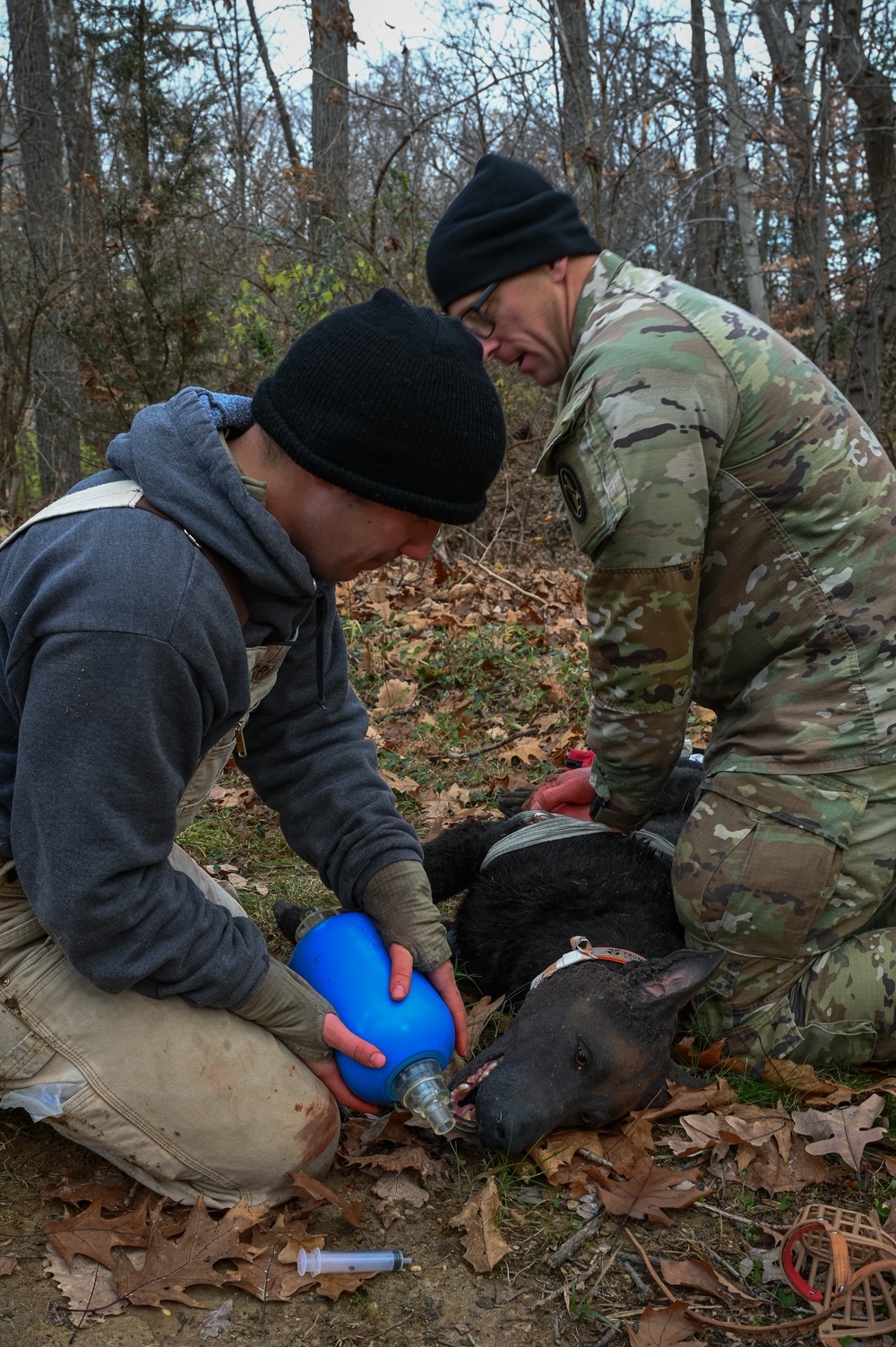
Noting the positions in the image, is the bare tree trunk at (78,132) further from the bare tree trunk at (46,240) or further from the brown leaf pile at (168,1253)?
the brown leaf pile at (168,1253)

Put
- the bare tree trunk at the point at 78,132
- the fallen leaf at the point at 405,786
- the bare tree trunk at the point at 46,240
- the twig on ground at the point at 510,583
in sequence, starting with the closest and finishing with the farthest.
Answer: the fallen leaf at the point at 405,786 → the twig on ground at the point at 510,583 → the bare tree trunk at the point at 78,132 → the bare tree trunk at the point at 46,240

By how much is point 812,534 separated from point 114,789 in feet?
7.32

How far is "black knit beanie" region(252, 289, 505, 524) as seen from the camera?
2.19 metres

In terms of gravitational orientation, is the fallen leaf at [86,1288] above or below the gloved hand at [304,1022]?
below

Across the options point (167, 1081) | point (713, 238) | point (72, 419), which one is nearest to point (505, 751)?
point (167, 1081)

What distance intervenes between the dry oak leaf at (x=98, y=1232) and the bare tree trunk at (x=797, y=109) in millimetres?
9768

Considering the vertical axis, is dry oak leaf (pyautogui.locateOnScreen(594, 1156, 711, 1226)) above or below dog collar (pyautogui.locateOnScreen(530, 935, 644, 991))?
below

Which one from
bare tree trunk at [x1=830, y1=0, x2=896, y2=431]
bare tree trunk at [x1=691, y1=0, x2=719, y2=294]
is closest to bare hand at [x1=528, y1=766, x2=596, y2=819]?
bare tree trunk at [x1=830, y1=0, x2=896, y2=431]

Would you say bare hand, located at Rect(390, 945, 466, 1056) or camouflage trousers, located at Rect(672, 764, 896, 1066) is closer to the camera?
bare hand, located at Rect(390, 945, 466, 1056)

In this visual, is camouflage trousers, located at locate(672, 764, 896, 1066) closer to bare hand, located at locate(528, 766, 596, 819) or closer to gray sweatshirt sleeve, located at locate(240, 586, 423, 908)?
bare hand, located at locate(528, 766, 596, 819)

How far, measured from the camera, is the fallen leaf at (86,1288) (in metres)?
2.25

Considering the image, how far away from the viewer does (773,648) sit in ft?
11.2

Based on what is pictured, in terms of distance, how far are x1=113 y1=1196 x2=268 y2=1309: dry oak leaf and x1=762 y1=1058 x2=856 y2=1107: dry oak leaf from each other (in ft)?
5.19

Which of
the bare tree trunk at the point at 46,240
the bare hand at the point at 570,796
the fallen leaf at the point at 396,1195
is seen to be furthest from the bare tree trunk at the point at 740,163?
the fallen leaf at the point at 396,1195
